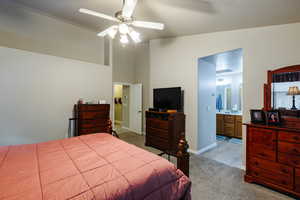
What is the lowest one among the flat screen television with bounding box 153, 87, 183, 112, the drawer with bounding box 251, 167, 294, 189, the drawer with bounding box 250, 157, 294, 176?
the drawer with bounding box 251, 167, 294, 189

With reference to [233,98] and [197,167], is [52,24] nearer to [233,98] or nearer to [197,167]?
[197,167]

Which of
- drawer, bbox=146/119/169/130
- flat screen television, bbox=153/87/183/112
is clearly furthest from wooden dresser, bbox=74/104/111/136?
flat screen television, bbox=153/87/183/112

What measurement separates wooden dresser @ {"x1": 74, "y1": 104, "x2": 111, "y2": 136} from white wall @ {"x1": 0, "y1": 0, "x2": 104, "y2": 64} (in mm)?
1523

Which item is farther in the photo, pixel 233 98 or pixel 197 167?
pixel 233 98

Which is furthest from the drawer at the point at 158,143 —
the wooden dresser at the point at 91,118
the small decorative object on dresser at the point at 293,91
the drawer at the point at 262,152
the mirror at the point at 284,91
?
the small decorative object on dresser at the point at 293,91

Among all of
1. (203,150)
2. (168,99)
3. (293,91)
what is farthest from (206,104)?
(293,91)

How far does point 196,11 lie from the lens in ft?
7.93

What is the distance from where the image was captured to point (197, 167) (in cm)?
287

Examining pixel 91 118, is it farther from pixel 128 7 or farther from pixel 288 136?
pixel 288 136

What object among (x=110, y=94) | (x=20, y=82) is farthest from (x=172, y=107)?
(x=20, y=82)

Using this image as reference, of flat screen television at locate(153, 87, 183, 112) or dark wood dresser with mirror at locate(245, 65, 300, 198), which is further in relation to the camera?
flat screen television at locate(153, 87, 183, 112)

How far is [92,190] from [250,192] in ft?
7.60

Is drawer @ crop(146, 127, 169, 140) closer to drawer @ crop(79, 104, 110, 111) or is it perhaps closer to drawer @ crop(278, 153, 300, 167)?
drawer @ crop(79, 104, 110, 111)

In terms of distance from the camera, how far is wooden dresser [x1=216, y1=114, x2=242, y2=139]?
15.9ft
